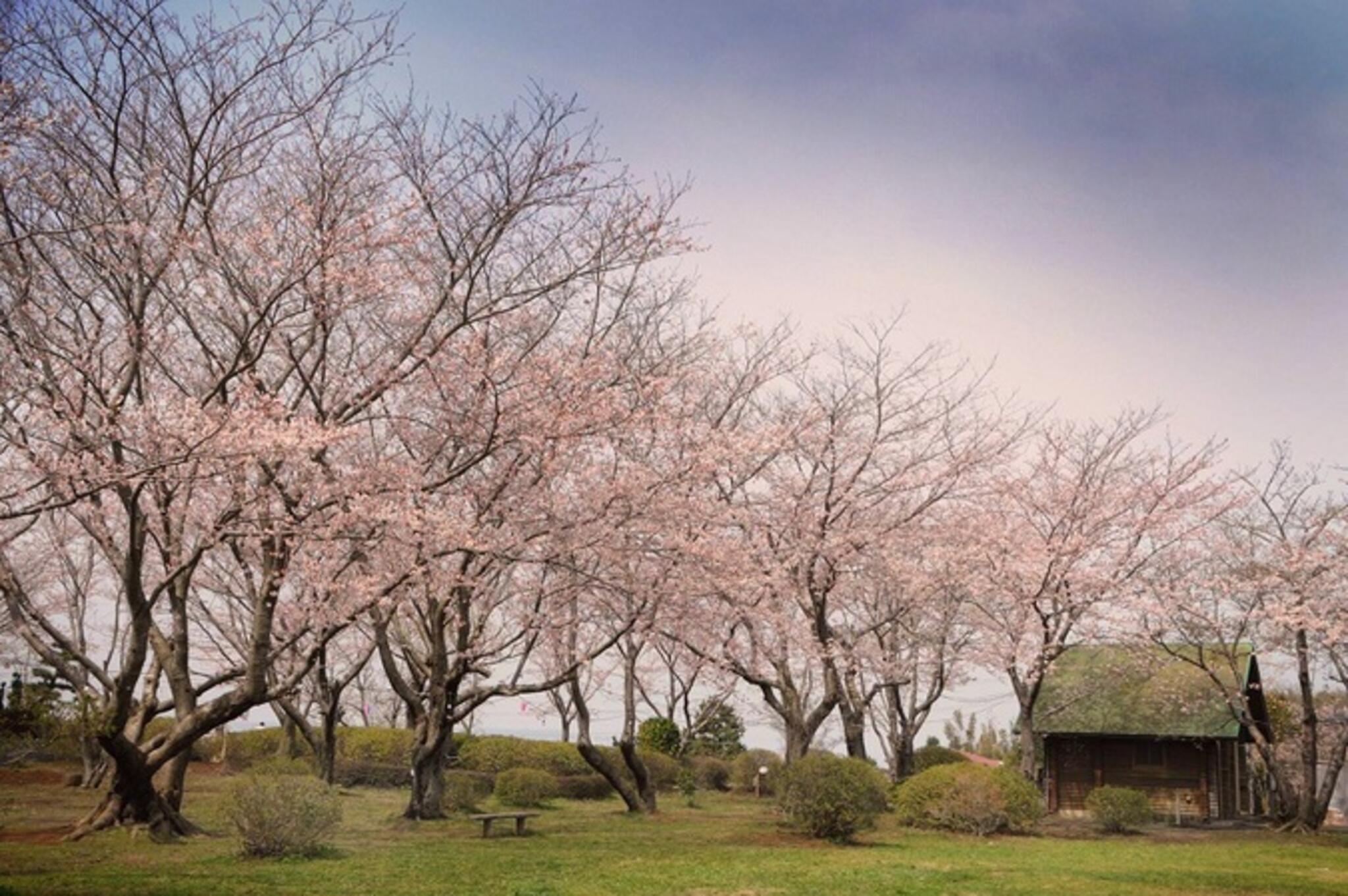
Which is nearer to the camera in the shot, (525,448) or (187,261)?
(187,261)

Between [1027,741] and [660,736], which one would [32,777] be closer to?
[660,736]

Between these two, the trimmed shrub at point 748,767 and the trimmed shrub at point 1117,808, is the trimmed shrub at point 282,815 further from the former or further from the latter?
the trimmed shrub at point 748,767

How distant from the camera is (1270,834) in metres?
22.5

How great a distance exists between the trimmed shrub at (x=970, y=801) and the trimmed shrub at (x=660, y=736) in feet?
Result: 34.2

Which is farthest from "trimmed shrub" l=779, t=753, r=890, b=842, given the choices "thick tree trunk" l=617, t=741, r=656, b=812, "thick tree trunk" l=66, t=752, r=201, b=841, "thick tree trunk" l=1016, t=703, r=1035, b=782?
"thick tree trunk" l=66, t=752, r=201, b=841

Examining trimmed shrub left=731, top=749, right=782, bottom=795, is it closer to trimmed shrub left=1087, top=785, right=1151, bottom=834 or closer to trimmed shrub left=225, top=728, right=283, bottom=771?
trimmed shrub left=1087, top=785, right=1151, bottom=834

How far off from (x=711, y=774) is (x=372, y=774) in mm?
10003

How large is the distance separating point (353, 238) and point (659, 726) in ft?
66.9

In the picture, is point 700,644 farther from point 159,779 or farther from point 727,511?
point 159,779

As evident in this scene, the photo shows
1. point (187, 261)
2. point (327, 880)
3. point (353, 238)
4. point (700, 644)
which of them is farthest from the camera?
point (700, 644)

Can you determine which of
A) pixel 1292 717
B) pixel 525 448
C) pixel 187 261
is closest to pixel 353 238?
pixel 187 261

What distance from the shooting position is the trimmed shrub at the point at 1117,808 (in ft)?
73.3

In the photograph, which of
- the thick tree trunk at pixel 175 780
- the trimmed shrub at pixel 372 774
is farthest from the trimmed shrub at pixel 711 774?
the thick tree trunk at pixel 175 780

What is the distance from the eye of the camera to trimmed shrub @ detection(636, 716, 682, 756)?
30453 millimetres
